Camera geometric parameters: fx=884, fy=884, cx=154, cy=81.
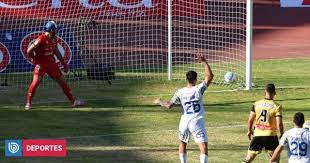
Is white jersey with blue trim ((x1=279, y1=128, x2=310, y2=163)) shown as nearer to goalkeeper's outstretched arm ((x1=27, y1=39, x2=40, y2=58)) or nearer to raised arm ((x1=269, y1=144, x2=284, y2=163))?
raised arm ((x1=269, y1=144, x2=284, y2=163))

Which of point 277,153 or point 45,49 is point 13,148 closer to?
point 45,49

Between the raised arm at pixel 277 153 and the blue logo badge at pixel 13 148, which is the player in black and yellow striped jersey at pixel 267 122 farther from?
the blue logo badge at pixel 13 148

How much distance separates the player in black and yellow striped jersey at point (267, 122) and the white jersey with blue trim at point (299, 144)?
5.80 feet

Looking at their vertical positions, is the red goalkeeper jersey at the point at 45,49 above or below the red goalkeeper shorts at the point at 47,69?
above

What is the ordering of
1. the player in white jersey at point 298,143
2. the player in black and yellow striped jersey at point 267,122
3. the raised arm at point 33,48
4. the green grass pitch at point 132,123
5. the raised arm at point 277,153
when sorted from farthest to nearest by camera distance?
the raised arm at point 33,48 < the green grass pitch at point 132,123 < the player in black and yellow striped jersey at point 267,122 < the raised arm at point 277,153 < the player in white jersey at point 298,143

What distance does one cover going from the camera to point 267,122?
569 inches

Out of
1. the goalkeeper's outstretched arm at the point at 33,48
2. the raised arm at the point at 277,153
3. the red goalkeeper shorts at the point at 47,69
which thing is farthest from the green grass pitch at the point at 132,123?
the raised arm at the point at 277,153

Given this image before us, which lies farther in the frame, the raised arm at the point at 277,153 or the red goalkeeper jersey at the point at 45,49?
the red goalkeeper jersey at the point at 45,49

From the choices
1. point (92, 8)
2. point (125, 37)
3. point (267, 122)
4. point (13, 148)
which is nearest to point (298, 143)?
point (267, 122)

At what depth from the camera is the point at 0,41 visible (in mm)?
26641

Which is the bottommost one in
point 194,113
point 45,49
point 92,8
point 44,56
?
point 194,113

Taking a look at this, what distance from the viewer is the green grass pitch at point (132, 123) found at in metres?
16.1

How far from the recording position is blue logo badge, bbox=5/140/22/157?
1592 cm

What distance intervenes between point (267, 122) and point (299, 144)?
78.1 inches
